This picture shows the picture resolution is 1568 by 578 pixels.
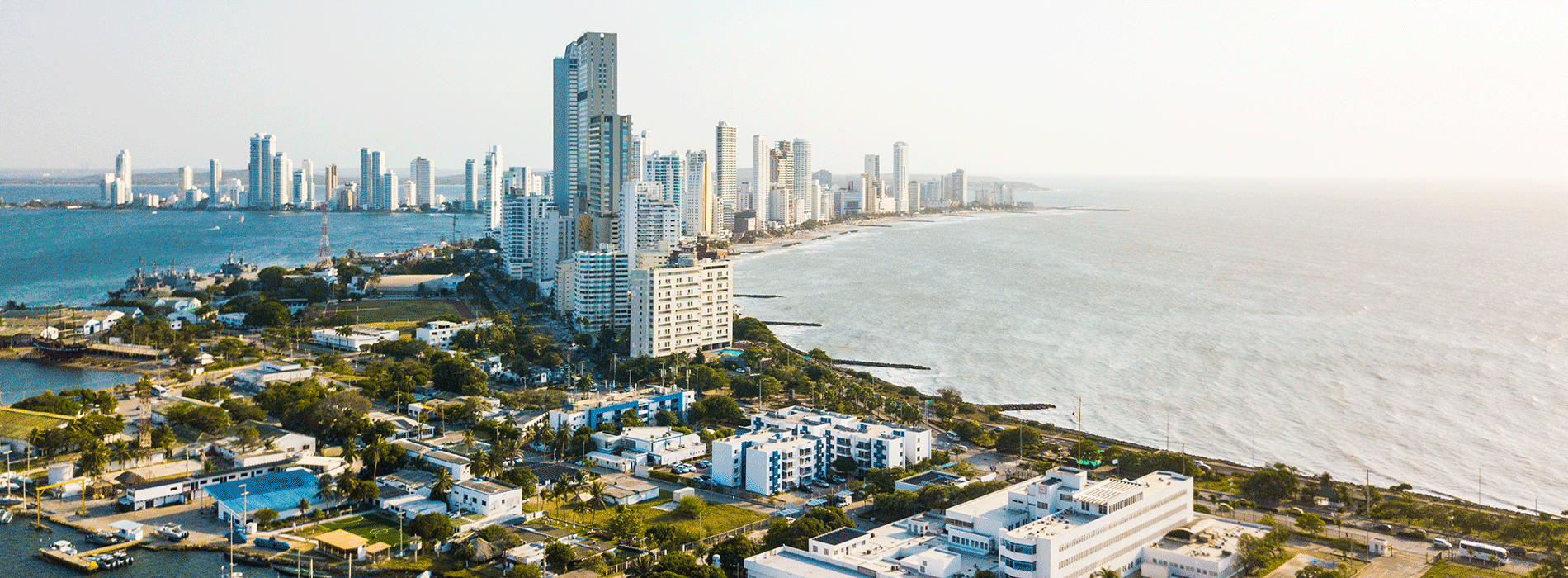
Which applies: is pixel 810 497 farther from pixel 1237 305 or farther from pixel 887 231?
pixel 887 231

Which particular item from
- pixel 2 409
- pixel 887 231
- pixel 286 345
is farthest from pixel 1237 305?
pixel 887 231

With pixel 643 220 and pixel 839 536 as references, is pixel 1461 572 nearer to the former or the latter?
pixel 839 536

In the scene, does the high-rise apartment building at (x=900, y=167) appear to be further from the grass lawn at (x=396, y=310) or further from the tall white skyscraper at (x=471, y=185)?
the grass lawn at (x=396, y=310)

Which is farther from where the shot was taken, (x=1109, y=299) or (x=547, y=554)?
(x=1109, y=299)

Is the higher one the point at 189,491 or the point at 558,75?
the point at 558,75

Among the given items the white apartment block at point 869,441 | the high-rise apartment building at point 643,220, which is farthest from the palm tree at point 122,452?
the high-rise apartment building at point 643,220

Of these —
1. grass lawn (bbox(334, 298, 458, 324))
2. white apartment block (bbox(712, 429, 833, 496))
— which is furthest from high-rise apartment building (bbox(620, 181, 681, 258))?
white apartment block (bbox(712, 429, 833, 496))
